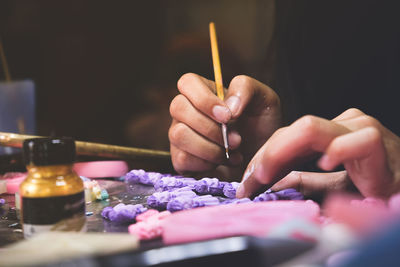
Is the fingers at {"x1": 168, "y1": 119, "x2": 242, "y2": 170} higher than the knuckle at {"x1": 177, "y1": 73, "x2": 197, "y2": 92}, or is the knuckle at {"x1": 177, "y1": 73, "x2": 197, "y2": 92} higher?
the knuckle at {"x1": 177, "y1": 73, "x2": 197, "y2": 92}

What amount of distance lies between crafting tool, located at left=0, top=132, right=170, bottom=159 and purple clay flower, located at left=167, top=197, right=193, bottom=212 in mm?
607

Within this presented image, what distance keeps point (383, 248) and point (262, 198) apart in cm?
38

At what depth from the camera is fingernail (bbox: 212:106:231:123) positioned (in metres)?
0.94

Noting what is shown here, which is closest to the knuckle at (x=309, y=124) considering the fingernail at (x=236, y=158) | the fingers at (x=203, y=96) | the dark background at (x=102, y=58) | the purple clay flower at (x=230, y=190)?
the purple clay flower at (x=230, y=190)

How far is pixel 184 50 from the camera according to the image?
1195 millimetres

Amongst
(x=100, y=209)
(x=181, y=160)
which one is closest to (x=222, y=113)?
(x=181, y=160)

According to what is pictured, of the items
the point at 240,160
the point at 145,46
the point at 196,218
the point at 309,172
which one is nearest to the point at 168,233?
the point at 196,218

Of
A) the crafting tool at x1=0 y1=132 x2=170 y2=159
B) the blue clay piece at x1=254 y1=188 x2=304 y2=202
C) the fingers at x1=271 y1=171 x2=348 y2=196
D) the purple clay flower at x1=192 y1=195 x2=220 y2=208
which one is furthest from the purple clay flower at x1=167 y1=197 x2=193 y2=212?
the crafting tool at x1=0 y1=132 x2=170 y2=159

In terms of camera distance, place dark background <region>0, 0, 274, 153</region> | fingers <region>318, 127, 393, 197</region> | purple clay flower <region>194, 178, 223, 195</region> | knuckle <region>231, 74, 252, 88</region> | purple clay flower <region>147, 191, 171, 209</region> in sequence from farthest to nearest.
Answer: dark background <region>0, 0, 274, 153</region> < knuckle <region>231, 74, 252, 88</region> < purple clay flower <region>194, 178, 223, 195</region> < purple clay flower <region>147, 191, 171, 209</region> < fingers <region>318, 127, 393, 197</region>

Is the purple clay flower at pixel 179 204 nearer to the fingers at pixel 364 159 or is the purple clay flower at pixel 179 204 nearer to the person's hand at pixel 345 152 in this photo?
the person's hand at pixel 345 152

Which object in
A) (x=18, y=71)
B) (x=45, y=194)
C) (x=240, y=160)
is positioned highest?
(x=18, y=71)

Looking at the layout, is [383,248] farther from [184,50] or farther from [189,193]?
[184,50]

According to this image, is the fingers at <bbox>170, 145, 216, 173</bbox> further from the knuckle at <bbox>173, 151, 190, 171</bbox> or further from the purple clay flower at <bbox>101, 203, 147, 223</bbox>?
the purple clay flower at <bbox>101, 203, 147, 223</bbox>

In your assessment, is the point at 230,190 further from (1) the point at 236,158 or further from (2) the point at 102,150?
(2) the point at 102,150
